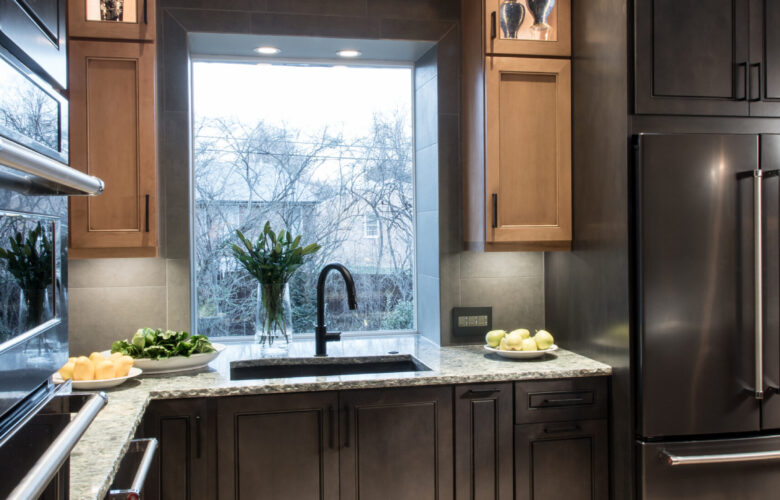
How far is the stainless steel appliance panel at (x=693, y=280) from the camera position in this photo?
2.15 meters

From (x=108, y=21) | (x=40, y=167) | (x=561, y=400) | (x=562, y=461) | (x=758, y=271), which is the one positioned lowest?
(x=562, y=461)

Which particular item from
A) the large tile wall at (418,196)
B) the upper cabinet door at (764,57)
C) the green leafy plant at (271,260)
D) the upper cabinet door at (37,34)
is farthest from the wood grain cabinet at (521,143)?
the upper cabinet door at (37,34)

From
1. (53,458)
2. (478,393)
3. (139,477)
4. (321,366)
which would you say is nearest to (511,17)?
(478,393)

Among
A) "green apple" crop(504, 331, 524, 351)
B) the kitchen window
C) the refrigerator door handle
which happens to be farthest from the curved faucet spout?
the refrigerator door handle

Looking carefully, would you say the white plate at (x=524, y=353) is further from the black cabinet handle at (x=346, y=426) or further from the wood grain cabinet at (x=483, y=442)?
the black cabinet handle at (x=346, y=426)

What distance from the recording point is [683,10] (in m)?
2.22

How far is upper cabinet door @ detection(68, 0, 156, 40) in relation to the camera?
7.72ft

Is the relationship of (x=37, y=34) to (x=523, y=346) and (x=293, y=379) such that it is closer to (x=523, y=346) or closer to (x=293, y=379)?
(x=293, y=379)

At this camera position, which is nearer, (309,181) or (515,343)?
(515,343)

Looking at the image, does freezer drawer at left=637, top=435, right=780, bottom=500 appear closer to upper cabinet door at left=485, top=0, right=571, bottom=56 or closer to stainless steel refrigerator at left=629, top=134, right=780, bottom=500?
stainless steel refrigerator at left=629, top=134, right=780, bottom=500

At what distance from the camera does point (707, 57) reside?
2240 millimetres

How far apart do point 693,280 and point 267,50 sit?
6.56 feet

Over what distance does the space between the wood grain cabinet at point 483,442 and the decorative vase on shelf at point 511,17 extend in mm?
1416

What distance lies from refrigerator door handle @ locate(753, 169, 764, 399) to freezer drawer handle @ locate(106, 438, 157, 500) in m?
1.90
